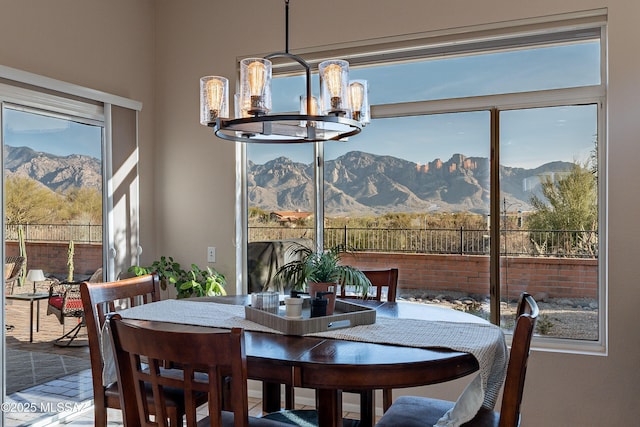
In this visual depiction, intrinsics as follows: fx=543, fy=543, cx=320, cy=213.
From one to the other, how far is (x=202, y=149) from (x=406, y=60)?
5.23ft

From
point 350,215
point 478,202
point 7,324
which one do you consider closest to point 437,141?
point 478,202

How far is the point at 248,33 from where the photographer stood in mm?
3844

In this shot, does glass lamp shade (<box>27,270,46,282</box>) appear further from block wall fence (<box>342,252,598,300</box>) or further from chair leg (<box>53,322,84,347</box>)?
block wall fence (<box>342,252,598,300</box>)

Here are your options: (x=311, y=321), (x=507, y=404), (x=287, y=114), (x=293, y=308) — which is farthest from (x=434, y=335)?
(x=287, y=114)

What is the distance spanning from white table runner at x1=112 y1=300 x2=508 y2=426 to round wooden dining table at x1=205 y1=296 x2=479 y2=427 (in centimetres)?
5

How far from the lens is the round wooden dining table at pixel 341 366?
5.42 feet

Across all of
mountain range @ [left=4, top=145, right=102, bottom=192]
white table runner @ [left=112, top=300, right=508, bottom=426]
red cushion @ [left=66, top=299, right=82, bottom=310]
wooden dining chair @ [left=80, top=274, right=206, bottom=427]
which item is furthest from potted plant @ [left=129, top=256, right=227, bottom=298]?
white table runner @ [left=112, top=300, right=508, bottom=426]

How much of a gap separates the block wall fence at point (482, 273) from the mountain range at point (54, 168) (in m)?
1.79

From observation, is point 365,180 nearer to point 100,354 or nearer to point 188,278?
point 188,278

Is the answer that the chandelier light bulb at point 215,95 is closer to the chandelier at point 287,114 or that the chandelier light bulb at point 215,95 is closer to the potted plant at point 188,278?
the chandelier at point 287,114

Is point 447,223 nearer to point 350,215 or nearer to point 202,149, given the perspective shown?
point 350,215

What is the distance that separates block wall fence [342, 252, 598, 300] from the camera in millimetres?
3164

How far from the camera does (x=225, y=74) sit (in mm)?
3918

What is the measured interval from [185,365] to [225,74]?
9.17 ft
